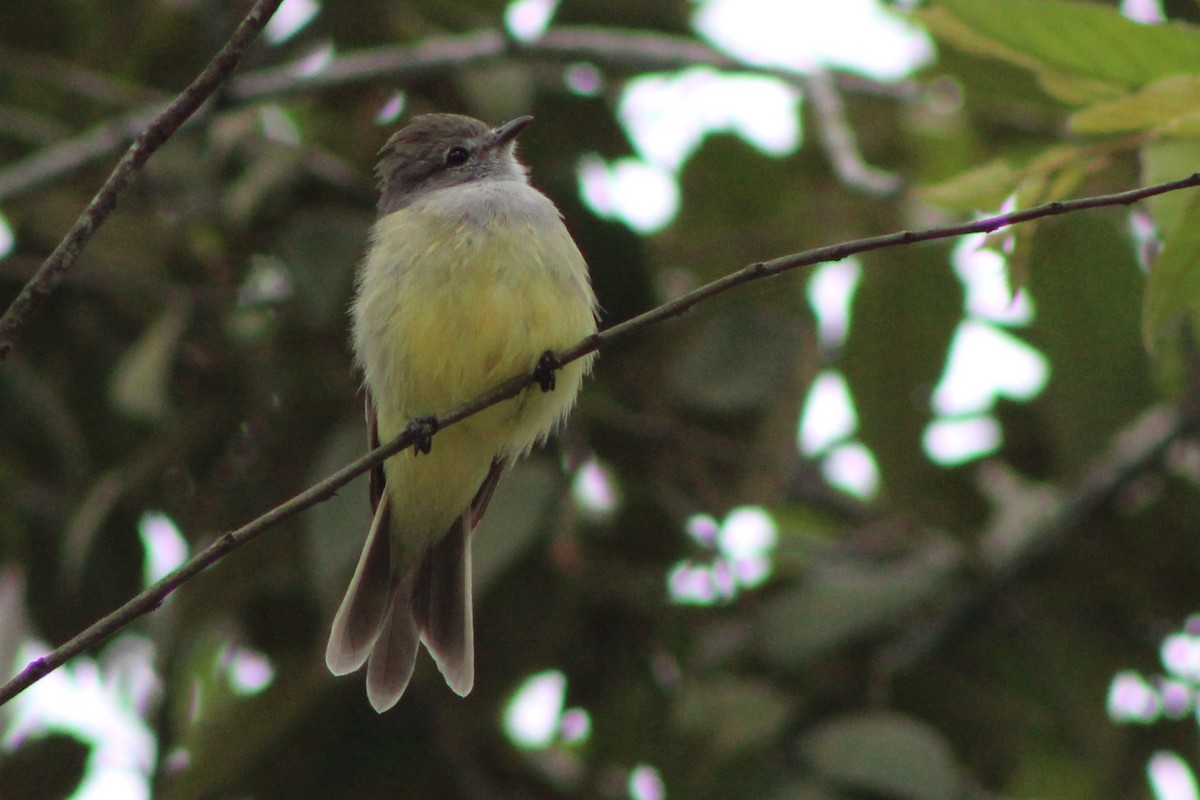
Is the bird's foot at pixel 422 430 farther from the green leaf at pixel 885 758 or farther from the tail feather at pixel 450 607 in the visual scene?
the green leaf at pixel 885 758

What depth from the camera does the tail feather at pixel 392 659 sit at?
3.20 m

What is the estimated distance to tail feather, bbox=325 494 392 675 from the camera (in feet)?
10.7

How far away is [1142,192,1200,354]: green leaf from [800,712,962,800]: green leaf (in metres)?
1.58

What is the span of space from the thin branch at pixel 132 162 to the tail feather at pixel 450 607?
1.49 metres

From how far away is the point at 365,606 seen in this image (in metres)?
3.54

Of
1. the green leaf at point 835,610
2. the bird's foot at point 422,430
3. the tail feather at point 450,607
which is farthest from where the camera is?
the green leaf at point 835,610

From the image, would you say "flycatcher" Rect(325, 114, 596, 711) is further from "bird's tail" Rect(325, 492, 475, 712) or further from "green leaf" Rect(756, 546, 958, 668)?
"green leaf" Rect(756, 546, 958, 668)

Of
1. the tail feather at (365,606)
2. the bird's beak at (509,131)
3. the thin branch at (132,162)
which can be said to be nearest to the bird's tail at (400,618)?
the tail feather at (365,606)

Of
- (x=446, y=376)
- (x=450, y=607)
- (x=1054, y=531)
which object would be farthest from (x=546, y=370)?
(x=1054, y=531)

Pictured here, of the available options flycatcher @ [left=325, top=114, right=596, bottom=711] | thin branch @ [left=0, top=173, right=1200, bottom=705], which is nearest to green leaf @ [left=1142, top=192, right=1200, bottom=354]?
thin branch @ [left=0, top=173, right=1200, bottom=705]

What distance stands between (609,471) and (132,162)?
3002mm

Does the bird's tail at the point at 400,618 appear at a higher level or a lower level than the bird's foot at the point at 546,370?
lower

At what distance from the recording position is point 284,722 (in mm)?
3938

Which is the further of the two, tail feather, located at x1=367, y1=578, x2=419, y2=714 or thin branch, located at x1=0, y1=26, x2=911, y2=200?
thin branch, located at x1=0, y1=26, x2=911, y2=200
